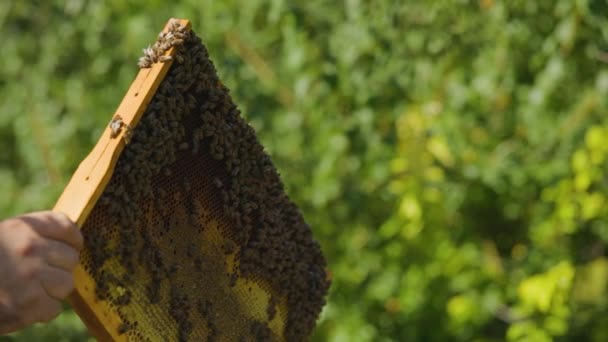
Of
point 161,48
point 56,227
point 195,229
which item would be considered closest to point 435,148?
point 195,229


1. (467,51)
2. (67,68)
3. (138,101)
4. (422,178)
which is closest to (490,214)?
(422,178)

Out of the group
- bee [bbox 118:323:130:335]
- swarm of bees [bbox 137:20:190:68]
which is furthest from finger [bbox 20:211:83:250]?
swarm of bees [bbox 137:20:190:68]

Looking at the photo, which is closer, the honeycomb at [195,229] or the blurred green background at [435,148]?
the honeycomb at [195,229]

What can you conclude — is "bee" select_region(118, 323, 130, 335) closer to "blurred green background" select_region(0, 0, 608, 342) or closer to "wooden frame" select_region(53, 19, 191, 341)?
"wooden frame" select_region(53, 19, 191, 341)

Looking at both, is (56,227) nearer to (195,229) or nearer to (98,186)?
(98,186)

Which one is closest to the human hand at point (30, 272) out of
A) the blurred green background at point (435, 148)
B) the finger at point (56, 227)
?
the finger at point (56, 227)

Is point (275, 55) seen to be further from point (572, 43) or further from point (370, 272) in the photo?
point (572, 43)

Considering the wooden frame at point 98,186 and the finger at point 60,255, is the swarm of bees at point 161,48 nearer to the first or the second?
the wooden frame at point 98,186

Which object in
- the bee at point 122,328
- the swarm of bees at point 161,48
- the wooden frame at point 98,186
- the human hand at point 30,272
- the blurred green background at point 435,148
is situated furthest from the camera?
the blurred green background at point 435,148
